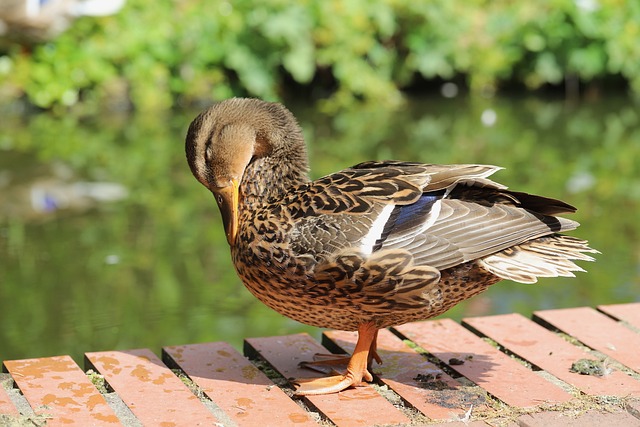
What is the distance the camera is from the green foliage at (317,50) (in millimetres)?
8914

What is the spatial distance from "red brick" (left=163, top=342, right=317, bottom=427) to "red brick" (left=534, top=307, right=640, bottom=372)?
111cm

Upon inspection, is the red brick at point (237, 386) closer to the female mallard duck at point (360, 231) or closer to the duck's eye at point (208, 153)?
the female mallard duck at point (360, 231)

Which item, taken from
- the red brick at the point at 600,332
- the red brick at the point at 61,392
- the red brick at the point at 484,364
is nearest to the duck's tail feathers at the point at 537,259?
the red brick at the point at 484,364

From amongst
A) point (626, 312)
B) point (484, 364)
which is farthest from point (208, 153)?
point (626, 312)

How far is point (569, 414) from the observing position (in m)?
2.92

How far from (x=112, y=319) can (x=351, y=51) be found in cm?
552

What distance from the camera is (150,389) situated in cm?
313

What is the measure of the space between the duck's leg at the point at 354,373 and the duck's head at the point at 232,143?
19.1 inches

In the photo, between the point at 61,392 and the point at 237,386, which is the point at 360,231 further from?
the point at 61,392

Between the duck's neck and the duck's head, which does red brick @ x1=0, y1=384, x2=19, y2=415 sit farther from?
the duck's neck

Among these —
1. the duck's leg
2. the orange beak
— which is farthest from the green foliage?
the duck's leg

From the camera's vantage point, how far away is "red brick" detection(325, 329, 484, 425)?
299 cm

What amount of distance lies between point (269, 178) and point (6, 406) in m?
1.02

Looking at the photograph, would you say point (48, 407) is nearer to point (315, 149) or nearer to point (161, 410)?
point (161, 410)
